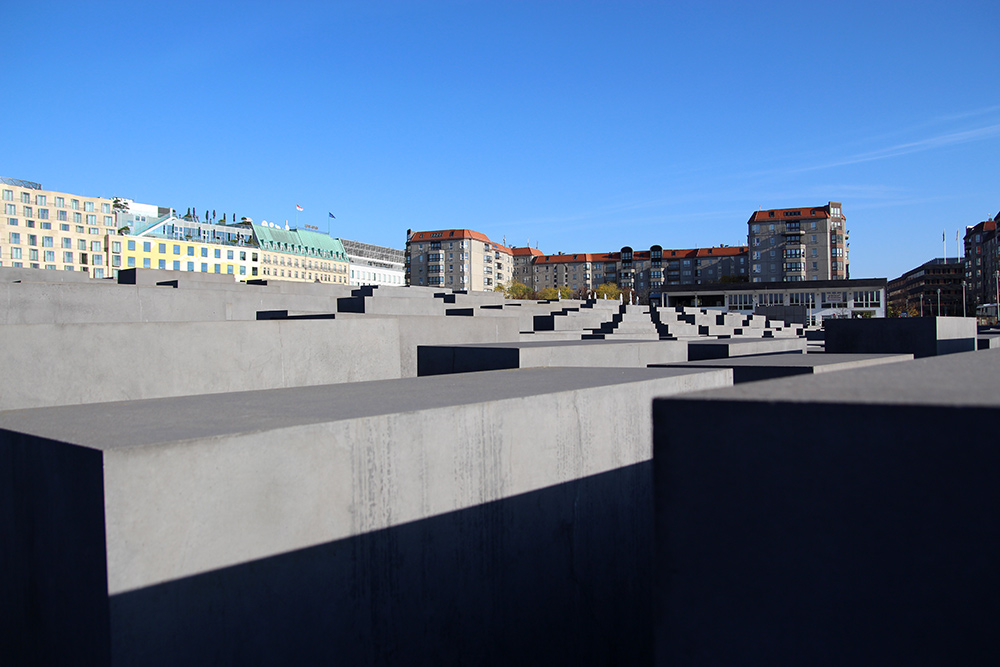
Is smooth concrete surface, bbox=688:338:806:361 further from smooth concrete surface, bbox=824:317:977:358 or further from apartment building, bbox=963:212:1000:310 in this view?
apartment building, bbox=963:212:1000:310

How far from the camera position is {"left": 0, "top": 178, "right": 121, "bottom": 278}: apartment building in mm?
83625

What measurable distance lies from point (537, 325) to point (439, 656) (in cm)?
1237

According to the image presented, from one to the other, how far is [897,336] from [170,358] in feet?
31.4

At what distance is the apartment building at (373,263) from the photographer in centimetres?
13138

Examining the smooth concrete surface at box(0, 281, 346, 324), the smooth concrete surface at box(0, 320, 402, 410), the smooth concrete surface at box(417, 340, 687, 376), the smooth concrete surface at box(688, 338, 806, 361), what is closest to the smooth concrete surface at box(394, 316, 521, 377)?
the smooth concrete surface at box(417, 340, 687, 376)

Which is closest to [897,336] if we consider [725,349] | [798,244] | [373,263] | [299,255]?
[725,349]

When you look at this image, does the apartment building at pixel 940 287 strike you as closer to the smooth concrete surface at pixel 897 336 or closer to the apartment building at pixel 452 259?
the apartment building at pixel 452 259

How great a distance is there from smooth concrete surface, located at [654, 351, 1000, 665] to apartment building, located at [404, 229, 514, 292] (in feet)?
387

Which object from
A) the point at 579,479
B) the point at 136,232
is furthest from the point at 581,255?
the point at 579,479

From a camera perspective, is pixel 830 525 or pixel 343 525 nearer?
pixel 830 525

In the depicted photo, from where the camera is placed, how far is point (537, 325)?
16016 millimetres

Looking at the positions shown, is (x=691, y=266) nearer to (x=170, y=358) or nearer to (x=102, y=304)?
(x=102, y=304)

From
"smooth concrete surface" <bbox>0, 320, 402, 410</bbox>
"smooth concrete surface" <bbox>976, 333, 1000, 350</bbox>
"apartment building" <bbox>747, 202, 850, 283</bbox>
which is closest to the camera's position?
"smooth concrete surface" <bbox>0, 320, 402, 410</bbox>

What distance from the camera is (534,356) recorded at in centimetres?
714
